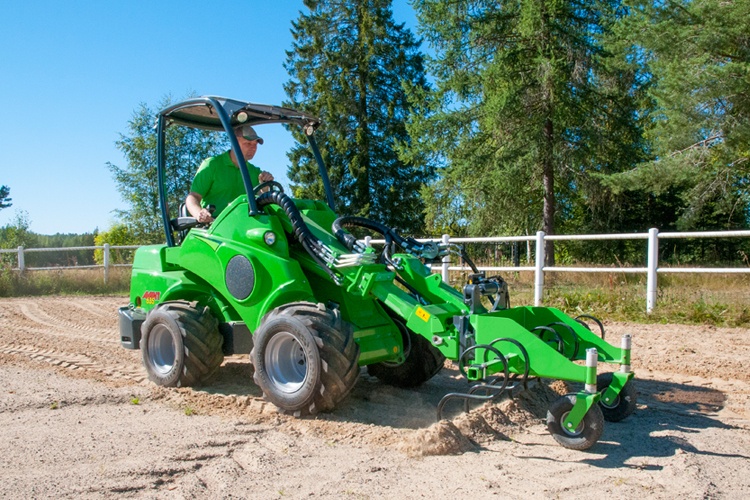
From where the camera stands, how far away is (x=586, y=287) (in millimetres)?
12352

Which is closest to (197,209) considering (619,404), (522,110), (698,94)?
(619,404)

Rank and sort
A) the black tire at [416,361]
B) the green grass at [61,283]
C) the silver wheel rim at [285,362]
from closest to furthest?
the silver wheel rim at [285,362] < the black tire at [416,361] < the green grass at [61,283]

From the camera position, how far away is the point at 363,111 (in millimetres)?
33344

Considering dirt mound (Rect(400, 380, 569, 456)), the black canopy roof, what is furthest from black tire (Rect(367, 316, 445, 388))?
the black canopy roof

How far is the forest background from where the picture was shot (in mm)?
16125

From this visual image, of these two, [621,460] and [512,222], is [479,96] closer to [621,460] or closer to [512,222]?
[512,222]

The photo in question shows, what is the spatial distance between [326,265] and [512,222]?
62.5ft

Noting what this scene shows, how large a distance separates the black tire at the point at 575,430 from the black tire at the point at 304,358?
55.1 inches

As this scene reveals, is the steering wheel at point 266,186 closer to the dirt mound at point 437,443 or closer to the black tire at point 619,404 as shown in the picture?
the dirt mound at point 437,443

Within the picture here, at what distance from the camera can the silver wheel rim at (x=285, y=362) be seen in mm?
4934

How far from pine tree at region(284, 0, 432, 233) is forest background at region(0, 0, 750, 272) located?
21.6ft

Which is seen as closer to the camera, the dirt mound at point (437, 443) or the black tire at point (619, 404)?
the dirt mound at point (437, 443)

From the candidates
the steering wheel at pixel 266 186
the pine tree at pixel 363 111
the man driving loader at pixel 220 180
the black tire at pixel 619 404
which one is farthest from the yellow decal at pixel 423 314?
the pine tree at pixel 363 111

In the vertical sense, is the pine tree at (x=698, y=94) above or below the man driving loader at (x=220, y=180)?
above
